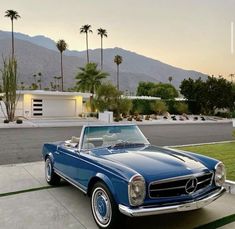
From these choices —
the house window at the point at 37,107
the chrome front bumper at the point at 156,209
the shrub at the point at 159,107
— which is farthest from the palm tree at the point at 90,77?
the chrome front bumper at the point at 156,209

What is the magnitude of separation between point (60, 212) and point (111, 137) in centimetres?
155

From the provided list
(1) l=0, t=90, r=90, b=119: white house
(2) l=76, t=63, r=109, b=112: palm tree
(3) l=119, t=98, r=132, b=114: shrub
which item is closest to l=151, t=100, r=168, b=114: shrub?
(3) l=119, t=98, r=132, b=114: shrub

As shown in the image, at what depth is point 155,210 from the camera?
152 inches

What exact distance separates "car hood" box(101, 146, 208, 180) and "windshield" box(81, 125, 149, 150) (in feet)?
1.32

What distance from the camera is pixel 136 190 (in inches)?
154

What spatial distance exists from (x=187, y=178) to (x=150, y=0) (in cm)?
1897

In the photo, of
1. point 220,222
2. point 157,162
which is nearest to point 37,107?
point 157,162

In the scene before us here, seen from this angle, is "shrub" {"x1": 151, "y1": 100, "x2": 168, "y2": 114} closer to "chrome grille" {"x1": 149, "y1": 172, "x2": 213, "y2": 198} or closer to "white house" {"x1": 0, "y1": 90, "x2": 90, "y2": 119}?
"white house" {"x1": 0, "y1": 90, "x2": 90, "y2": 119}

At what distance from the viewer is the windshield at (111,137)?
18.0ft

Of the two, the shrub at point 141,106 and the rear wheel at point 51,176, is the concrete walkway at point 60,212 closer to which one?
the rear wheel at point 51,176

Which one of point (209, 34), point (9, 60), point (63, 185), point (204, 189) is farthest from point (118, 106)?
point (204, 189)

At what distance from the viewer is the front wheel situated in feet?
13.5

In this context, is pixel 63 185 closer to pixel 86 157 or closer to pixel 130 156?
pixel 86 157

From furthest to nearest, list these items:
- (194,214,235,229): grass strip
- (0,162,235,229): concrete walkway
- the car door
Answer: the car door → (0,162,235,229): concrete walkway → (194,214,235,229): grass strip
